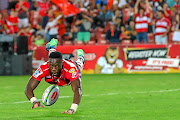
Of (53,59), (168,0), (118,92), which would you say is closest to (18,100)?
(118,92)

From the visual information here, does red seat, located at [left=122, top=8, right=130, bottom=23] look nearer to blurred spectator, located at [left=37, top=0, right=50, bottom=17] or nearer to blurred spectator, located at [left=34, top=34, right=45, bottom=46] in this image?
blurred spectator, located at [left=34, top=34, right=45, bottom=46]

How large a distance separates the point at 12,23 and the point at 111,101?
1385 centimetres

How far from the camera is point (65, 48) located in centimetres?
2184

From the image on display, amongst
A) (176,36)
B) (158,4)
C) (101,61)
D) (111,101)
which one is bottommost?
(111,101)

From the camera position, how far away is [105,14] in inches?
929

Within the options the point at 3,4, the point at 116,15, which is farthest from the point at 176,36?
the point at 3,4

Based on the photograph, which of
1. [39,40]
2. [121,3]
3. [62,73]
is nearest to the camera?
[62,73]

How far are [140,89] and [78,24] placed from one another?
8.86 m

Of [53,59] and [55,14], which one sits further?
[55,14]

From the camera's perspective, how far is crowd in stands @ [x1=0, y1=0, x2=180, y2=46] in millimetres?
22000

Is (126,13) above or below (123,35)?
above

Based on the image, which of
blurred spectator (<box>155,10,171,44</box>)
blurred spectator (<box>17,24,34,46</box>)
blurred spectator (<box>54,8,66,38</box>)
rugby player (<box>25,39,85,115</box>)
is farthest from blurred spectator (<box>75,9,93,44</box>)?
rugby player (<box>25,39,85,115</box>)

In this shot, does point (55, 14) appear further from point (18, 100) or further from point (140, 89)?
point (18, 100)

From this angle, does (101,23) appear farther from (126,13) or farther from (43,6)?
(43,6)
